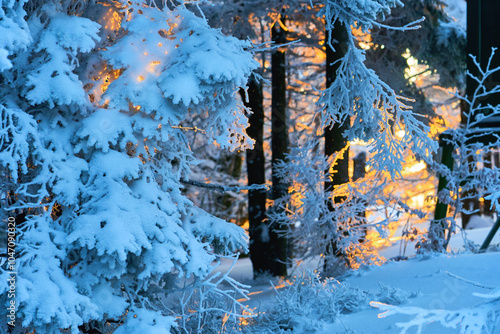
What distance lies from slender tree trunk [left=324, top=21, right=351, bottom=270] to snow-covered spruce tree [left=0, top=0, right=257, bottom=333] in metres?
3.56

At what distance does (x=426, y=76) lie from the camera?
20234 mm

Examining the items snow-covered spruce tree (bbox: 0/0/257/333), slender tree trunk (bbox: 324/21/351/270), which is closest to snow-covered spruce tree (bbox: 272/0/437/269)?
slender tree trunk (bbox: 324/21/351/270)

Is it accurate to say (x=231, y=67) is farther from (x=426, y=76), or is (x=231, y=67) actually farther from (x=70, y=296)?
(x=426, y=76)

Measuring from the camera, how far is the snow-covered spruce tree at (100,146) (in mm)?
4934

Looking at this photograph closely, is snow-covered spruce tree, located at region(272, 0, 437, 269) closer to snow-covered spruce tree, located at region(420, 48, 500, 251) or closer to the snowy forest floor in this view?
snow-covered spruce tree, located at region(420, 48, 500, 251)

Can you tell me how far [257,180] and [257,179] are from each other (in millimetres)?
21

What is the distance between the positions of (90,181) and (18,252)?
2.96ft

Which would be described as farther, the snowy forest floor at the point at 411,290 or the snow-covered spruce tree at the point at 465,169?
the snow-covered spruce tree at the point at 465,169

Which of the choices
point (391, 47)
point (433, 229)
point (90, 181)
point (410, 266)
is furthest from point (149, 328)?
point (391, 47)

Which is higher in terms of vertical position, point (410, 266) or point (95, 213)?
point (95, 213)

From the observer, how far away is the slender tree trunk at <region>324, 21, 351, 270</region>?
29.4 ft

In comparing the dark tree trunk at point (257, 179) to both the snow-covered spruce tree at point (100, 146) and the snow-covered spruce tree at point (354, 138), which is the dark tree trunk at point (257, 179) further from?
the snow-covered spruce tree at point (100, 146)

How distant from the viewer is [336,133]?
9.20m

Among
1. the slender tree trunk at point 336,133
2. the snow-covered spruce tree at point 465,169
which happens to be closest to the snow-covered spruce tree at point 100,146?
the slender tree trunk at point 336,133
